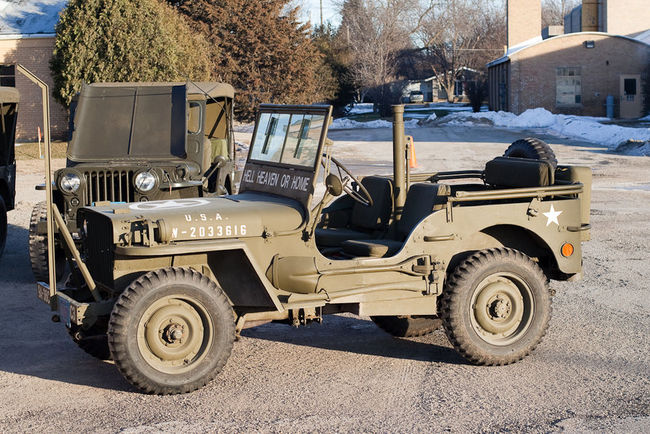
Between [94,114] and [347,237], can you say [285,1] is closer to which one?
[94,114]

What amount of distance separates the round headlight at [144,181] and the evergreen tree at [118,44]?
58.1ft

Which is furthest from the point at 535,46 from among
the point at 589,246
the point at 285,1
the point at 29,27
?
the point at 589,246

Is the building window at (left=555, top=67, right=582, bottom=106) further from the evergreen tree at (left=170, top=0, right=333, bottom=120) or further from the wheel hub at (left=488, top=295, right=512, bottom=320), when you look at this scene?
the wheel hub at (left=488, top=295, right=512, bottom=320)

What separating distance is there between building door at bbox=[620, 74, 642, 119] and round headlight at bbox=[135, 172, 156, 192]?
128 feet

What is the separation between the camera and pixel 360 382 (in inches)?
240

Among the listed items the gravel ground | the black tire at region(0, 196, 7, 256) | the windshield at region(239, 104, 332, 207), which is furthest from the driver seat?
the black tire at region(0, 196, 7, 256)

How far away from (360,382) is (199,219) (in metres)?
1.55

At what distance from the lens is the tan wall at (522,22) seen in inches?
1996

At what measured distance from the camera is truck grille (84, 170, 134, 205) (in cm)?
1004

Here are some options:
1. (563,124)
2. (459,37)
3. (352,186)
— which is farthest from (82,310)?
(459,37)

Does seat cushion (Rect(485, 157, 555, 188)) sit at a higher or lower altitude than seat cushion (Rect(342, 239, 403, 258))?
higher

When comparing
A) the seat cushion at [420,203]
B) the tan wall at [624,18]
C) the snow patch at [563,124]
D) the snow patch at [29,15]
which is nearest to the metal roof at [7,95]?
the seat cushion at [420,203]

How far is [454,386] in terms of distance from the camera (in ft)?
19.7

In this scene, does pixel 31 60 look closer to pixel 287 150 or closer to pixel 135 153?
pixel 135 153
